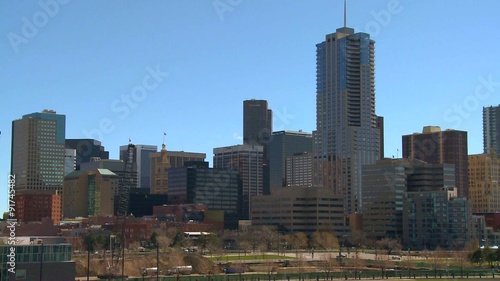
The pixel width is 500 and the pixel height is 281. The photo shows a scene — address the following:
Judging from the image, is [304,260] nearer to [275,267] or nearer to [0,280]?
[275,267]

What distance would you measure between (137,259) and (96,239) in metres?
42.0

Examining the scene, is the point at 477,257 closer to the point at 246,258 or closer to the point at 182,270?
the point at 246,258

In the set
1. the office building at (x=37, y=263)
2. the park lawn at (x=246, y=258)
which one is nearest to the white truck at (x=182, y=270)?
the park lawn at (x=246, y=258)

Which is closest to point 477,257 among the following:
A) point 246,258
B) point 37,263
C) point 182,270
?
point 246,258

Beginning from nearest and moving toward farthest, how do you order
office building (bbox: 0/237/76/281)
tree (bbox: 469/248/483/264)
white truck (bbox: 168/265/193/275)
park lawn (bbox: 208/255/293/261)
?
office building (bbox: 0/237/76/281) < white truck (bbox: 168/265/193/275) < tree (bbox: 469/248/483/264) < park lawn (bbox: 208/255/293/261)

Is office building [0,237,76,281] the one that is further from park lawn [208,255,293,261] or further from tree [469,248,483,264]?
tree [469,248,483,264]

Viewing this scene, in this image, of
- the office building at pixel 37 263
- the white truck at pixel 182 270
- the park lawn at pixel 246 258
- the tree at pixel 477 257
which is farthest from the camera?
the park lawn at pixel 246 258

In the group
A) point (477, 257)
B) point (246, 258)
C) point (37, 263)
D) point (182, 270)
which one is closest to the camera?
point (37, 263)

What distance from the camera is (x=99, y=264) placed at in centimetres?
13125

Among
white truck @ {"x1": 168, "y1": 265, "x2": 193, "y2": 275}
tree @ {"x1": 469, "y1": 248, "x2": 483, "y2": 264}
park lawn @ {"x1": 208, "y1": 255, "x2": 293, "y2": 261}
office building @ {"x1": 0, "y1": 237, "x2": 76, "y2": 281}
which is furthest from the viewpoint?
park lawn @ {"x1": 208, "y1": 255, "x2": 293, "y2": 261}

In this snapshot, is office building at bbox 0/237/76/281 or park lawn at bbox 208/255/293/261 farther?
park lawn at bbox 208/255/293/261

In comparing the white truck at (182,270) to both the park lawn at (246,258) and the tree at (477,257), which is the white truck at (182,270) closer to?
the park lawn at (246,258)

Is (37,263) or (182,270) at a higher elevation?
(37,263)

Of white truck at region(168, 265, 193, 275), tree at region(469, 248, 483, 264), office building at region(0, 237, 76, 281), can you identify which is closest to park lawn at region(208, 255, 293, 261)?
white truck at region(168, 265, 193, 275)
